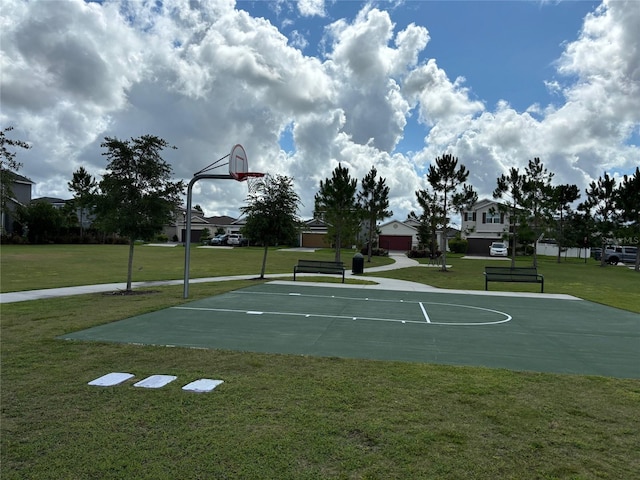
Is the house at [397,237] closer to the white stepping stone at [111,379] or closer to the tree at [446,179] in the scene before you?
the tree at [446,179]

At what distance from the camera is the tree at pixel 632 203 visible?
36562 mm

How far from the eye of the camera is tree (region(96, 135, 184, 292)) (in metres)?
14.2

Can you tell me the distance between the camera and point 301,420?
168 inches

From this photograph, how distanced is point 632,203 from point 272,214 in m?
32.7

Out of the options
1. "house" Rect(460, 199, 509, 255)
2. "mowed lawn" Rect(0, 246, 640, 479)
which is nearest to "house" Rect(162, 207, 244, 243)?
"house" Rect(460, 199, 509, 255)

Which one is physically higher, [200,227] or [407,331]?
[200,227]

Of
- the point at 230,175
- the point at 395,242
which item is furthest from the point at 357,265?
the point at 395,242

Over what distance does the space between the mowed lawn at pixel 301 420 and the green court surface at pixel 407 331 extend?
797 mm

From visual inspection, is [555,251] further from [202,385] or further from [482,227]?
[202,385]

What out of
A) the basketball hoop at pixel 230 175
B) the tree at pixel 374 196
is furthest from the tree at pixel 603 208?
the basketball hoop at pixel 230 175

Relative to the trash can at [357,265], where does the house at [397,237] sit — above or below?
above

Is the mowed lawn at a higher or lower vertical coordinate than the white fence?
lower

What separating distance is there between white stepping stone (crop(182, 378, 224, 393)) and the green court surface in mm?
1784

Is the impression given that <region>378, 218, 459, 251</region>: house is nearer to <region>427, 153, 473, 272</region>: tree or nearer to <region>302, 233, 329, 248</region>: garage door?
<region>302, 233, 329, 248</region>: garage door
